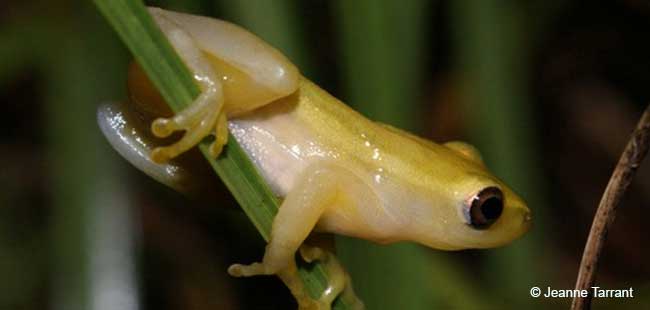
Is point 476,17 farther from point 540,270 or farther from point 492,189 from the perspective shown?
point 492,189

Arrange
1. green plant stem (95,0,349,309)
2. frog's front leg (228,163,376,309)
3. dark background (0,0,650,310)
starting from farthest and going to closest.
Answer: dark background (0,0,650,310), frog's front leg (228,163,376,309), green plant stem (95,0,349,309)

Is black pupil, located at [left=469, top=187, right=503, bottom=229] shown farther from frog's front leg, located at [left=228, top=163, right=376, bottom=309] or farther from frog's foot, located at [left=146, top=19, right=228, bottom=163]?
frog's foot, located at [left=146, top=19, right=228, bottom=163]

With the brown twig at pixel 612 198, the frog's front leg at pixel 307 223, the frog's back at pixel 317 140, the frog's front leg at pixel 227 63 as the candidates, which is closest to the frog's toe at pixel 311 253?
the frog's front leg at pixel 307 223

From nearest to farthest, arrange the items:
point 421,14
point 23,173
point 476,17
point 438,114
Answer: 1. point 421,14
2. point 476,17
3. point 23,173
4. point 438,114

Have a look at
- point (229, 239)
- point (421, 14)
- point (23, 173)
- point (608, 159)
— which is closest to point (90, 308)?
point (229, 239)

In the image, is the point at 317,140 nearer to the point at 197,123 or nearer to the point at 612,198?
the point at 197,123

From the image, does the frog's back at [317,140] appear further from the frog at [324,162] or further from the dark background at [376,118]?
the dark background at [376,118]

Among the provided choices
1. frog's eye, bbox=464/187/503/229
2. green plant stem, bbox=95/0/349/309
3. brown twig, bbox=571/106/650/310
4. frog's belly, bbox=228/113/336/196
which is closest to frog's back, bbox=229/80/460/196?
frog's belly, bbox=228/113/336/196

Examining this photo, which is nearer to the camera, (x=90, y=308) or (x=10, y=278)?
(x=90, y=308)
